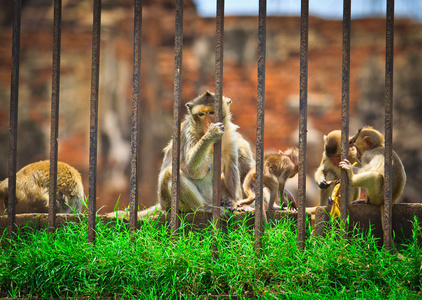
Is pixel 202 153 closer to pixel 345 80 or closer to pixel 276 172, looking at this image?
pixel 276 172

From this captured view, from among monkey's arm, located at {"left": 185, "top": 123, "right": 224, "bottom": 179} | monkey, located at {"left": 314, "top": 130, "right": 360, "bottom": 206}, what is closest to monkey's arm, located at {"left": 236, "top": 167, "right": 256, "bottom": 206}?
monkey's arm, located at {"left": 185, "top": 123, "right": 224, "bottom": 179}

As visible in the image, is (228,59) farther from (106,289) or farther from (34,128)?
(106,289)

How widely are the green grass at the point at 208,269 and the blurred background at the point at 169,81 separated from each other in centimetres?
946

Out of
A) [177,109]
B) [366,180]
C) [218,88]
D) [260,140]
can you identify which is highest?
[218,88]

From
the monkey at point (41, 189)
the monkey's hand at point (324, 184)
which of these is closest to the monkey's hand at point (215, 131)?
the monkey's hand at point (324, 184)

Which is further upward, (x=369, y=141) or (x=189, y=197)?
(x=369, y=141)

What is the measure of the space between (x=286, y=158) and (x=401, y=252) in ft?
5.49

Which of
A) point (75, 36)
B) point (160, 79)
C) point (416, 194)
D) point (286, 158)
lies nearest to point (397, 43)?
point (416, 194)

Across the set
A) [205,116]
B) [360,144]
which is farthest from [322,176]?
[205,116]

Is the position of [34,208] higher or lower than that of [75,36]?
lower

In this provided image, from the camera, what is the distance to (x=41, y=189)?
20.3ft

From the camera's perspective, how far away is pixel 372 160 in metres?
4.98

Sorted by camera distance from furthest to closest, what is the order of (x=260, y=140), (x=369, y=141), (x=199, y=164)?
(x=199, y=164) < (x=369, y=141) < (x=260, y=140)

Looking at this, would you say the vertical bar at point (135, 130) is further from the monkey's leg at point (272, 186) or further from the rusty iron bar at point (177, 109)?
the monkey's leg at point (272, 186)
